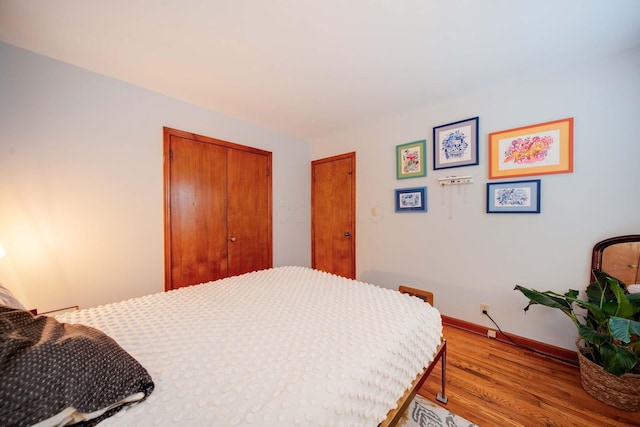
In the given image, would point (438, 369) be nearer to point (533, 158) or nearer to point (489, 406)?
point (489, 406)

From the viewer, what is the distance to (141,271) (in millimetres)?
2209

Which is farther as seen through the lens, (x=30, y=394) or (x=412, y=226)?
(x=412, y=226)

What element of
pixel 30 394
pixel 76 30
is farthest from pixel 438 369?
pixel 76 30

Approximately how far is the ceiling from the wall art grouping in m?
0.45

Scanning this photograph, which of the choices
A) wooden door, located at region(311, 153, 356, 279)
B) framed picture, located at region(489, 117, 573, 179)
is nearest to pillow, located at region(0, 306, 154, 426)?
wooden door, located at region(311, 153, 356, 279)

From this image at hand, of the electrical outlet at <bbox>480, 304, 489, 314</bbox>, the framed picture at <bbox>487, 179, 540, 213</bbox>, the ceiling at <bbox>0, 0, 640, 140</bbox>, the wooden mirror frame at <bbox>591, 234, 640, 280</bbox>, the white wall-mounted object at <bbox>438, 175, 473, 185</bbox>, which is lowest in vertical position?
the electrical outlet at <bbox>480, 304, 489, 314</bbox>

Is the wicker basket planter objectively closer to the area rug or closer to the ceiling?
the area rug

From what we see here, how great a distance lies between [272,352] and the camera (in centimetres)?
99

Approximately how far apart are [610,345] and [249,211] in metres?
3.32

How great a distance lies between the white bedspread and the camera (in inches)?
29.1

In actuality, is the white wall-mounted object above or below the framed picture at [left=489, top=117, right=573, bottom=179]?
below

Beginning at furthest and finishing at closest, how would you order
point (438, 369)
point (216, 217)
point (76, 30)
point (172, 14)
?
point (216, 217) → point (438, 369) → point (76, 30) → point (172, 14)

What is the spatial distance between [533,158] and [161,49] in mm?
3187

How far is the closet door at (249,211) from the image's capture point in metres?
2.91
